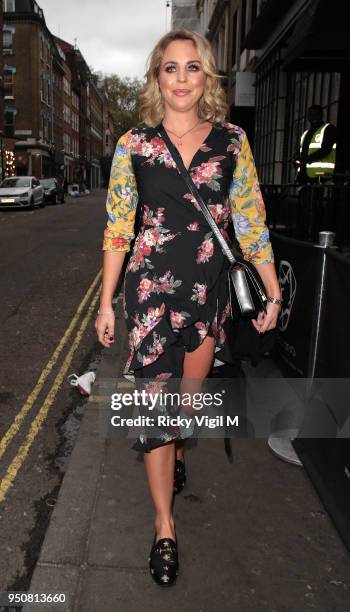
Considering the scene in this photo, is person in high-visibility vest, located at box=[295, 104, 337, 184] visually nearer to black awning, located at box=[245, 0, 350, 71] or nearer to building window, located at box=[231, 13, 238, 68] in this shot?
black awning, located at box=[245, 0, 350, 71]

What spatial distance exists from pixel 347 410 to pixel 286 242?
1.29 metres

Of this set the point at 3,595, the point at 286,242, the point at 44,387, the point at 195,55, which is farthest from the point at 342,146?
the point at 3,595

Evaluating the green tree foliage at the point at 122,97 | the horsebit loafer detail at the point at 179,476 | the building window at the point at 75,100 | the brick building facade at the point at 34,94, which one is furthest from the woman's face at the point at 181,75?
the green tree foliage at the point at 122,97

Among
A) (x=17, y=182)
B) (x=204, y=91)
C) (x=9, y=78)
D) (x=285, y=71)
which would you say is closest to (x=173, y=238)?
(x=204, y=91)

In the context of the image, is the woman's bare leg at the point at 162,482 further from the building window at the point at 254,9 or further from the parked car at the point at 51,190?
the parked car at the point at 51,190

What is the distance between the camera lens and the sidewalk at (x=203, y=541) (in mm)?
2111

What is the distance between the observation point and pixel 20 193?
997 inches

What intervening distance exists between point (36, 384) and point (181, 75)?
295 centimetres

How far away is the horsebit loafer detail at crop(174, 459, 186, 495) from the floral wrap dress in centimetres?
59

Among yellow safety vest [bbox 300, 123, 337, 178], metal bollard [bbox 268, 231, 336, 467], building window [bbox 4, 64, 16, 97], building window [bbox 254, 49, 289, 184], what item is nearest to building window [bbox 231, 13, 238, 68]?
building window [bbox 254, 49, 289, 184]

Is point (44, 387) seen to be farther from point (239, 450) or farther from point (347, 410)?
point (347, 410)

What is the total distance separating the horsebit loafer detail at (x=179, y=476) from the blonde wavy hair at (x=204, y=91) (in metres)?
1.68

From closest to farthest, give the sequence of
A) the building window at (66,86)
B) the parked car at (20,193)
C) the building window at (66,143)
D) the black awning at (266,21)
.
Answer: the black awning at (266,21) < the parked car at (20,193) < the building window at (66,86) < the building window at (66,143)

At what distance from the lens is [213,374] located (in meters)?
2.54
